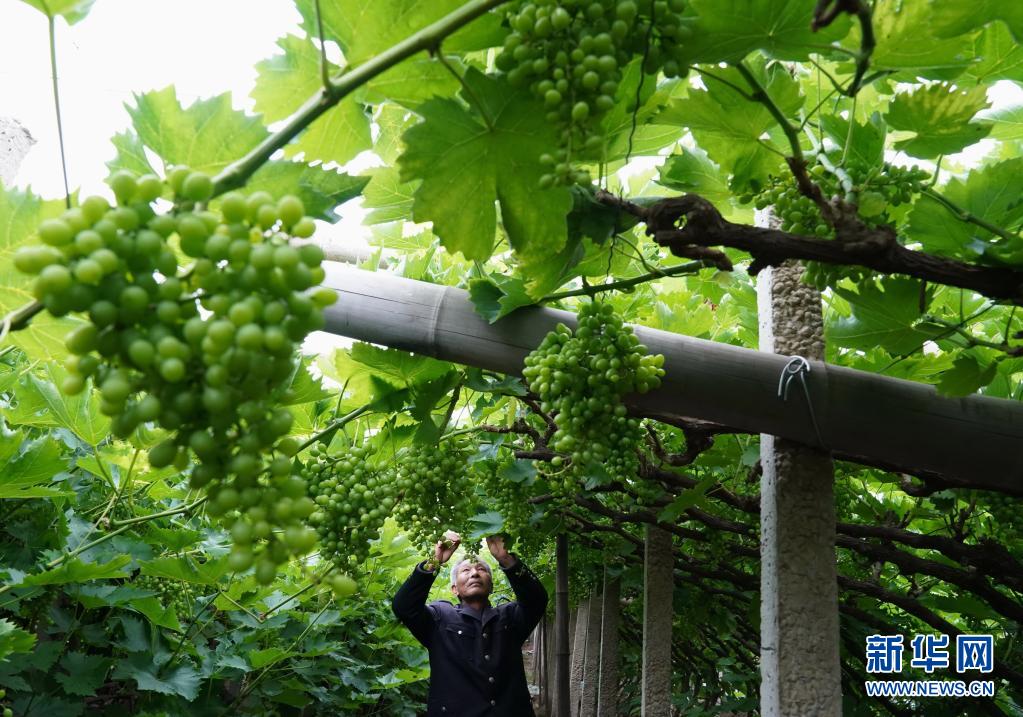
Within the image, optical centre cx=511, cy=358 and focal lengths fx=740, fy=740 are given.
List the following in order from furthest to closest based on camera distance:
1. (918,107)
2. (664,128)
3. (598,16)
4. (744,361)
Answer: (744,361) → (664,128) → (918,107) → (598,16)

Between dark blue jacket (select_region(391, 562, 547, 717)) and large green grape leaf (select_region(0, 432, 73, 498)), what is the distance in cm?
258

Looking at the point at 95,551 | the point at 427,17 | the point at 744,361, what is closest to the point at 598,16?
the point at 427,17

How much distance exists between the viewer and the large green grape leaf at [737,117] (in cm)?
124

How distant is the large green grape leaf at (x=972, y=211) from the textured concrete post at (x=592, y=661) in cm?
598

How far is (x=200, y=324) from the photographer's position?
0.55m

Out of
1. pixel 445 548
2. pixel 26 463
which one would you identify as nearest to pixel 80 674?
pixel 26 463

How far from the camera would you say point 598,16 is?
2.70ft

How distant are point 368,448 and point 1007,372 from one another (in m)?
1.75

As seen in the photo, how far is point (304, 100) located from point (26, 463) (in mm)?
1216

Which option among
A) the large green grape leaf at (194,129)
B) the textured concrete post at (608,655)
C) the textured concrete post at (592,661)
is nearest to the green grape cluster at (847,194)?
the large green grape leaf at (194,129)

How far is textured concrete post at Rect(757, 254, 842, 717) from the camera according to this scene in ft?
5.71

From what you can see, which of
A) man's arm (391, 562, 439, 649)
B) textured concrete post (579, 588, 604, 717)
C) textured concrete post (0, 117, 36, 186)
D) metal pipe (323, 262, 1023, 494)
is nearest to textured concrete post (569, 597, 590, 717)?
textured concrete post (579, 588, 604, 717)

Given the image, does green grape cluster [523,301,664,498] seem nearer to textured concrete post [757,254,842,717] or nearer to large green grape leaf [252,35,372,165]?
textured concrete post [757,254,842,717]

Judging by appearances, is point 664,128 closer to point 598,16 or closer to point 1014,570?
point 598,16
